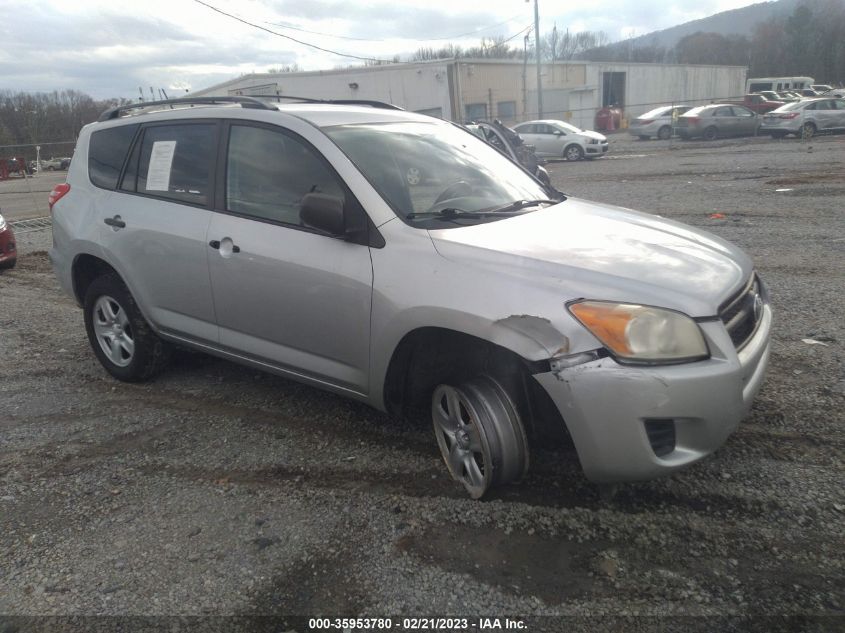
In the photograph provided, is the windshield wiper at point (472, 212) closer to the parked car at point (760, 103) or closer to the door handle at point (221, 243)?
the door handle at point (221, 243)

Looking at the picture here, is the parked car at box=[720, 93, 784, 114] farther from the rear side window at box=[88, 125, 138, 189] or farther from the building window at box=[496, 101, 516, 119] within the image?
the rear side window at box=[88, 125, 138, 189]

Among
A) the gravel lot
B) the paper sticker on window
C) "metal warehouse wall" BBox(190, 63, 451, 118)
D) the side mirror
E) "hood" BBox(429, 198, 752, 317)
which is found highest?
"metal warehouse wall" BBox(190, 63, 451, 118)

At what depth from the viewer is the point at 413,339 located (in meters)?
3.16

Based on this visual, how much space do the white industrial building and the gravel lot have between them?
31.3 meters

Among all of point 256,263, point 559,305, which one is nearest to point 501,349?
point 559,305

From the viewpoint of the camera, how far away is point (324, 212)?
10.7 feet

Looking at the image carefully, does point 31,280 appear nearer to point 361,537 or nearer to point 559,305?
point 361,537

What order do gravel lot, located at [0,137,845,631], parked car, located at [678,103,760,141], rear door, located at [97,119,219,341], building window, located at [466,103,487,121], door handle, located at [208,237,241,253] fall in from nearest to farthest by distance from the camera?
gravel lot, located at [0,137,845,631] → door handle, located at [208,237,241,253] → rear door, located at [97,119,219,341] → parked car, located at [678,103,760,141] → building window, located at [466,103,487,121]

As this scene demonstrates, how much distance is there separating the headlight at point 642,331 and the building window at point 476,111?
1462 inches

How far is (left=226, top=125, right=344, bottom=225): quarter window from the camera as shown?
358cm

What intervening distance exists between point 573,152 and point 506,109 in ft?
60.4

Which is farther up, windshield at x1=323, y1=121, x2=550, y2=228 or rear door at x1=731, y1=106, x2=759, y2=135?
windshield at x1=323, y1=121, x2=550, y2=228

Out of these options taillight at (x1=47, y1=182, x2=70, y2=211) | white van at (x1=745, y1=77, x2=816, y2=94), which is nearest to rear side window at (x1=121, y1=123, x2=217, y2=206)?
taillight at (x1=47, y1=182, x2=70, y2=211)

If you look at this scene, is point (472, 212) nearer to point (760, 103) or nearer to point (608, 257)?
point (608, 257)
